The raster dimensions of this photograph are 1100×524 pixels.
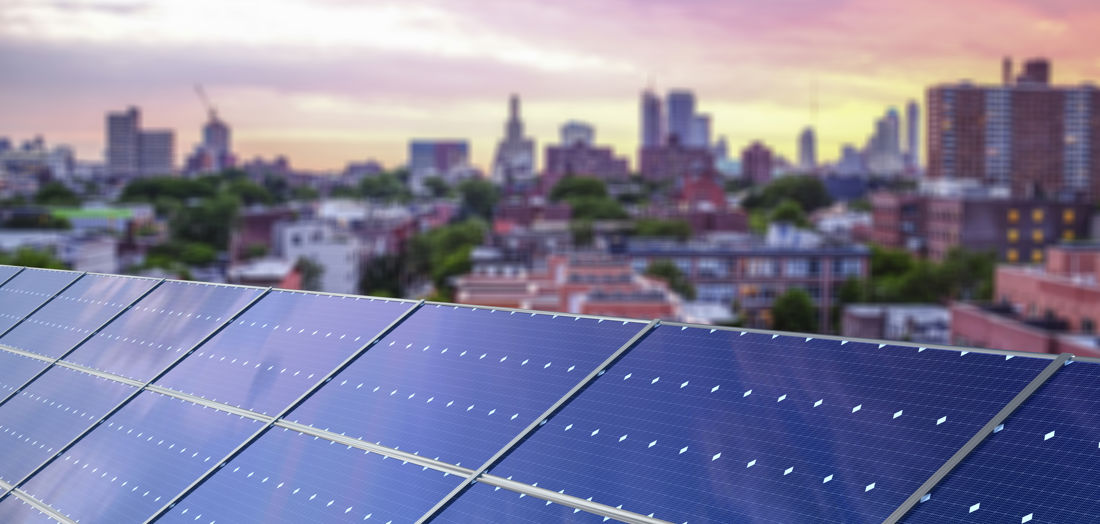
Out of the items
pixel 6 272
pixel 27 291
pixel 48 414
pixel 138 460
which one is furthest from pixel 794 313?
pixel 138 460

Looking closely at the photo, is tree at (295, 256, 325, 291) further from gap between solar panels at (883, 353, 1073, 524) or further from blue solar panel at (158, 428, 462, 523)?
gap between solar panels at (883, 353, 1073, 524)

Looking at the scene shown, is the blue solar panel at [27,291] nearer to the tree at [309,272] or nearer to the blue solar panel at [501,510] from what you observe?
the blue solar panel at [501,510]

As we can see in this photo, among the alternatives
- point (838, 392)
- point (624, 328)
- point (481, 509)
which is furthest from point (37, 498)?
point (838, 392)

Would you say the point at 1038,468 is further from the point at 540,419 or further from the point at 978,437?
the point at 540,419

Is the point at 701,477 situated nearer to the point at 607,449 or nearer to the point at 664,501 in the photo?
the point at 664,501

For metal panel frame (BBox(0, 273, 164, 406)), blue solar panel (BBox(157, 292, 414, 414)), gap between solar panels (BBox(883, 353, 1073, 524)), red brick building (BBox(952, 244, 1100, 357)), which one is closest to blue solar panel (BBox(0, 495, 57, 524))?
blue solar panel (BBox(157, 292, 414, 414))
